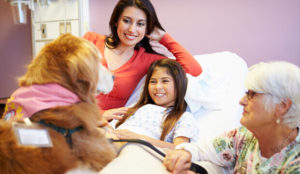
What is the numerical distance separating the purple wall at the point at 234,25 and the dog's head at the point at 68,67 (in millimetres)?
1368

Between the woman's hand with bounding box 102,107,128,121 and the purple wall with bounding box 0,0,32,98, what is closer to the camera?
the woman's hand with bounding box 102,107,128,121

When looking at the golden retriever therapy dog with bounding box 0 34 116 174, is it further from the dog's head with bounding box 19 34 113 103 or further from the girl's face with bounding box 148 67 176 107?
the girl's face with bounding box 148 67 176 107

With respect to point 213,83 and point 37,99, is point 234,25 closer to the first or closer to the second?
point 213,83

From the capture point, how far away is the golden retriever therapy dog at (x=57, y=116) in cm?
77

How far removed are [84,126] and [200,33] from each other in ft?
6.77

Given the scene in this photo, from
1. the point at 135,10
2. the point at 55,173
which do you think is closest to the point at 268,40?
the point at 135,10

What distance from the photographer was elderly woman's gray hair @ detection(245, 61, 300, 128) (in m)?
0.85

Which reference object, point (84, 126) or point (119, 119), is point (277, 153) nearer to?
point (84, 126)

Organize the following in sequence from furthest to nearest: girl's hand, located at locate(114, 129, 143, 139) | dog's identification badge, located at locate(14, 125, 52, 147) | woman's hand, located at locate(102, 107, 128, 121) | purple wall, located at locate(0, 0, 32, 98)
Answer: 1. purple wall, located at locate(0, 0, 32, 98)
2. woman's hand, located at locate(102, 107, 128, 121)
3. girl's hand, located at locate(114, 129, 143, 139)
4. dog's identification badge, located at locate(14, 125, 52, 147)

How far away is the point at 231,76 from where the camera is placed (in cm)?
208

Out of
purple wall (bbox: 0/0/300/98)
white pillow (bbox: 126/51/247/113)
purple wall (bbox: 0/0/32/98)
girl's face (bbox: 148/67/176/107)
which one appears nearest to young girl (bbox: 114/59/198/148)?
girl's face (bbox: 148/67/176/107)

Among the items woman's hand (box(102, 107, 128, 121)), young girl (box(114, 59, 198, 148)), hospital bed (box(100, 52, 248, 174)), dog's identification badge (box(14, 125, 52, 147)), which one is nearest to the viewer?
dog's identification badge (box(14, 125, 52, 147))

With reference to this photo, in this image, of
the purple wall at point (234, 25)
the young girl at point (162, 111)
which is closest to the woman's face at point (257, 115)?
the young girl at point (162, 111)

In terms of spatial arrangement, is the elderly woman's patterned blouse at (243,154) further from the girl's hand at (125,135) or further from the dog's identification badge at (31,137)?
the dog's identification badge at (31,137)
